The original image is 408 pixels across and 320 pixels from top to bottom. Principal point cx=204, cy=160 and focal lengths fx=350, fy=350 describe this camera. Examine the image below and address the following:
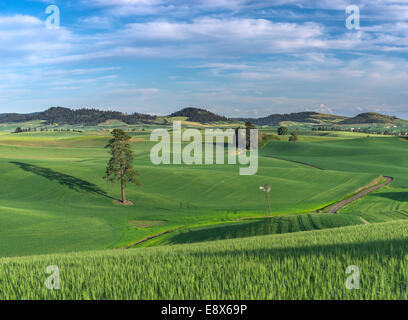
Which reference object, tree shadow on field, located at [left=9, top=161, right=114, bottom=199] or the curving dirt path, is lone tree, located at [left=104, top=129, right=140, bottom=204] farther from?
the curving dirt path

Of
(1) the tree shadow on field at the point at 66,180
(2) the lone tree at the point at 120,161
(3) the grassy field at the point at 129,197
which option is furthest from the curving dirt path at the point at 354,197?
(1) the tree shadow on field at the point at 66,180

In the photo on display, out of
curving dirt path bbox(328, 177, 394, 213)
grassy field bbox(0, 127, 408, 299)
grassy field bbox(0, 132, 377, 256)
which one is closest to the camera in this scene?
grassy field bbox(0, 127, 408, 299)

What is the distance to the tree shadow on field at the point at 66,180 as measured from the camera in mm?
64125

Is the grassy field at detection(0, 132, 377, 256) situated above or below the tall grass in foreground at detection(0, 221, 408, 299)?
below

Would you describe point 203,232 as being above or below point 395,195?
above

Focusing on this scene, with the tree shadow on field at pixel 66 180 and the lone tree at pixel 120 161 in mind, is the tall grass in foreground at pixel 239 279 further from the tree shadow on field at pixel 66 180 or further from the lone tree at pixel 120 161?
the tree shadow on field at pixel 66 180

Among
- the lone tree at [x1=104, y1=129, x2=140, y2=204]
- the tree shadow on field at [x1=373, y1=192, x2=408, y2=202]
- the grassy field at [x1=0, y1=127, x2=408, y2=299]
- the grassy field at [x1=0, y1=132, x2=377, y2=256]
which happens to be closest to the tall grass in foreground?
the grassy field at [x1=0, y1=127, x2=408, y2=299]

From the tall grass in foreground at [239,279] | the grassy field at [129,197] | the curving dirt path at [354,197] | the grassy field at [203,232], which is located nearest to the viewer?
the tall grass in foreground at [239,279]

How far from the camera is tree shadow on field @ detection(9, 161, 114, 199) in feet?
210

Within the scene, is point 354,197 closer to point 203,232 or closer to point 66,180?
point 203,232

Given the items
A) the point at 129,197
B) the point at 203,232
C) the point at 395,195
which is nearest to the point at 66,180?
the point at 129,197

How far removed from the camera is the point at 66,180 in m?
67.5

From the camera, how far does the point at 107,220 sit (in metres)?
46.7
